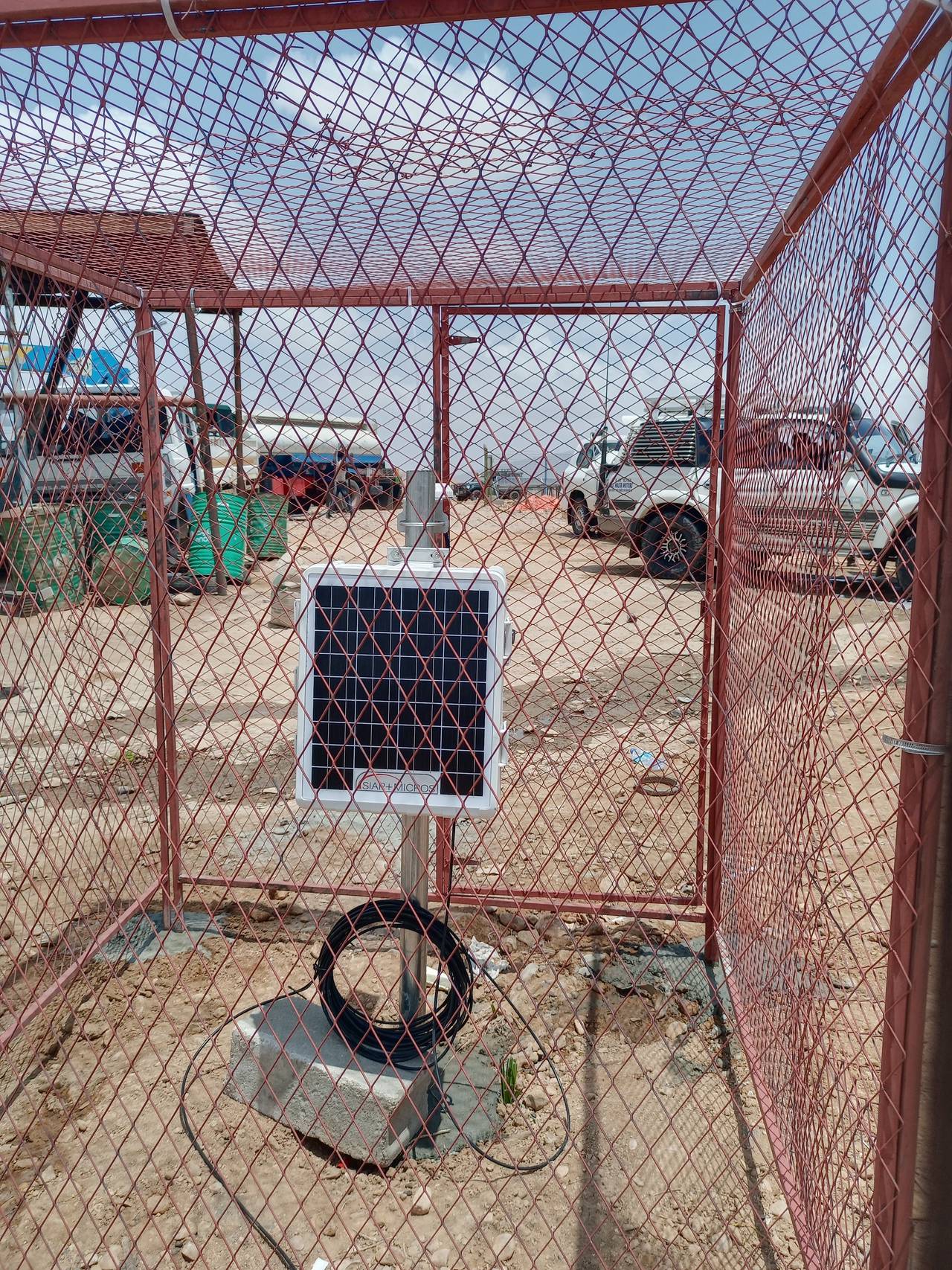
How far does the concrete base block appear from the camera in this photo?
7.59ft

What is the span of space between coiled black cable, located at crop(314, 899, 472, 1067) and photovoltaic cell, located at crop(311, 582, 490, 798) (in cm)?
55

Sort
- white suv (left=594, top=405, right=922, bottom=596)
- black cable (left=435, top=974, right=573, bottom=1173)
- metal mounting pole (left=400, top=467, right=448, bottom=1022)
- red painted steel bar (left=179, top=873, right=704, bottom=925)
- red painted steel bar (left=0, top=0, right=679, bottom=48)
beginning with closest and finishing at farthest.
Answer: red painted steel bar (left=0, top=0, right=679, bottom=48)
white suv (left=594, top=405, right=922, bottom=596)
metal mounting pole (left=400, top=467, right=448, bottom=1022)
black cable (left=435, top=974, right=573, bottom=1173)
red painted steel bar (left=179, top=873, right=704, bottom=925)

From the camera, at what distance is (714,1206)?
2.25 m

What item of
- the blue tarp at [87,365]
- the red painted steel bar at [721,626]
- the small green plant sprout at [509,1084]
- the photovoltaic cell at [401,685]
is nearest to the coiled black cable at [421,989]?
the small green plant sprout at [509,1084]

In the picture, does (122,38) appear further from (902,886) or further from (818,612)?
(902,886)

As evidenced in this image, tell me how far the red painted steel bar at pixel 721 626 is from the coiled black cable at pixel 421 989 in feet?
3.16

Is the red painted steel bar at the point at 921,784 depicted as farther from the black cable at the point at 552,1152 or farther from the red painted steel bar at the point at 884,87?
the black cable at the point at 552,1152

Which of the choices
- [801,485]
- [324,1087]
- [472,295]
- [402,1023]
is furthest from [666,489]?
[324,1087]

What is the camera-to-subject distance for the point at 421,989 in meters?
2.50

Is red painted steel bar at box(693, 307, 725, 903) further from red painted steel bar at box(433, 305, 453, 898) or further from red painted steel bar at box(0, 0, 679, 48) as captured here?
red painted steel bar at box(0, 0, 679, 48)

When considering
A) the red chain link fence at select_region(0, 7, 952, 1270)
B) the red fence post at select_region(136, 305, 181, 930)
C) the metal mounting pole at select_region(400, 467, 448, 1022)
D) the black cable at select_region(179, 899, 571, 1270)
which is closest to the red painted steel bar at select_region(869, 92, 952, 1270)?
the red chain link fence at select_region(0, 7, 952, 1270)

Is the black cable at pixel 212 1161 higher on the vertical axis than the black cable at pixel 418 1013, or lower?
lower

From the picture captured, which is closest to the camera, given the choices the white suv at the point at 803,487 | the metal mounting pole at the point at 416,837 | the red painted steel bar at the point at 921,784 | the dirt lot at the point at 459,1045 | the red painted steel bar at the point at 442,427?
the red painted steel bar at the point at 921,784

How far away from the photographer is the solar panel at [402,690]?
6.59 feet
